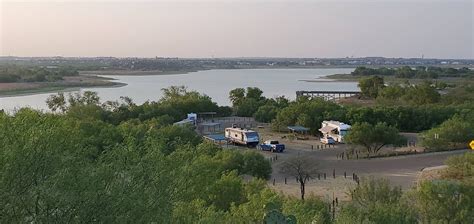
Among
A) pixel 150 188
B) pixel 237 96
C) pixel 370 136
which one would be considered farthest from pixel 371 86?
pixel 150 188

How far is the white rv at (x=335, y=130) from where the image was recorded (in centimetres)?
4349

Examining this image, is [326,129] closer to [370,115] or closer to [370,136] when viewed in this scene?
[370,115]

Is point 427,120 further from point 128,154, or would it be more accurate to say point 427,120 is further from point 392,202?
point 128,154

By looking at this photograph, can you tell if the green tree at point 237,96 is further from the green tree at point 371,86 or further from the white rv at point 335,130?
the white rv at point 335,130

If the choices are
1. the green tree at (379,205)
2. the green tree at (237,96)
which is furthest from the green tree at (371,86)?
the green tree at (379,205)

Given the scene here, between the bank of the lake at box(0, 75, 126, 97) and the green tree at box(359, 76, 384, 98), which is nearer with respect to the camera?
the green tree at box(359, 76, 384, 98)

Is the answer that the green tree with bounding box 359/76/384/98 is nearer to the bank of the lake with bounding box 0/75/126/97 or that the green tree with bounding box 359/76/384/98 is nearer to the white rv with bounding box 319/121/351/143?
the white rv with bounding box 319/121/351/143

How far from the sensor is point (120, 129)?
1280 inches

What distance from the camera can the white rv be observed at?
43487mm

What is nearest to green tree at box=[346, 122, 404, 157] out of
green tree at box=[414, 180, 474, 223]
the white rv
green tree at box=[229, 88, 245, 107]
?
the white rv

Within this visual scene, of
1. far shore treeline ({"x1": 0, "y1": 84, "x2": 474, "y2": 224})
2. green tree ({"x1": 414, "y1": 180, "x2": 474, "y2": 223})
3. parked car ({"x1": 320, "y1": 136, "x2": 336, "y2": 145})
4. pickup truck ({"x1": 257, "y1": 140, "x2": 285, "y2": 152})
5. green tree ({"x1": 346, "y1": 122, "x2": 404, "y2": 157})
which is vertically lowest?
parked car ({"x1": 320, "y1": 136, "x2": 336, "y2": 145})

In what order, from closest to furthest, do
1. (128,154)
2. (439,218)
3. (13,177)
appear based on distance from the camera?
1. (13,177)
2. (128,154)
3. (439,218)

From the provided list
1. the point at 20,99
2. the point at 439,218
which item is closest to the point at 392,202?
the point at 439,218

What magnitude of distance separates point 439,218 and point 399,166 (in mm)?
16431
